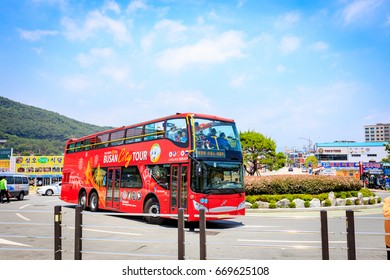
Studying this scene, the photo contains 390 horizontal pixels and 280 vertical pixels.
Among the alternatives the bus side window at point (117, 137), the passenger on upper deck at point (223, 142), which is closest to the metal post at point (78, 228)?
the passenger on upper deck at point (223, 142)

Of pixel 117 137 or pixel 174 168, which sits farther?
pixel 117 137

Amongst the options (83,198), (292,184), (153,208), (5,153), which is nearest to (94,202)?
(83,198)

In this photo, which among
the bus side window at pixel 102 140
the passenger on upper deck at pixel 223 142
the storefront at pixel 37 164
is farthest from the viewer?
the storefront at pixel 37 164

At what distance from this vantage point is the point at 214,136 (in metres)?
11.7

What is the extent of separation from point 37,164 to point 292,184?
49.7 meters

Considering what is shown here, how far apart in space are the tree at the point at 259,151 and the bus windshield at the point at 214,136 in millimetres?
33530

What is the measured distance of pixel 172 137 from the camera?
1202 centimetres

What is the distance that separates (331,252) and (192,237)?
12.9 ft

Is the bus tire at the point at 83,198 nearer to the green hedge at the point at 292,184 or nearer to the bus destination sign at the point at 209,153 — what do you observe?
the green hedge at the point at 292,184

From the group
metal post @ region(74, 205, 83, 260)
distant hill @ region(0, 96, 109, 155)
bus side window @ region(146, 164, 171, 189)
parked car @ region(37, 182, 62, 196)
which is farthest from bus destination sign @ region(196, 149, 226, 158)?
distant hill @ region(0, 96, 109, 155)

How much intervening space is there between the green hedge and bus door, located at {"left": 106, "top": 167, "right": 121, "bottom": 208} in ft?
22.6

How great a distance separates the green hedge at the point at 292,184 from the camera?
1772 centimetres

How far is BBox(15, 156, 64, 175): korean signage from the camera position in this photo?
184ft

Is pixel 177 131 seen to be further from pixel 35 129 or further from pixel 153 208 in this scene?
pixel 35 129
